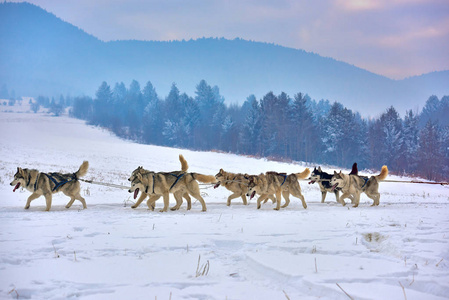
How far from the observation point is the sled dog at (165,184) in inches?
446

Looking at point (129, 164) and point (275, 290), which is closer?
point (275, 290)

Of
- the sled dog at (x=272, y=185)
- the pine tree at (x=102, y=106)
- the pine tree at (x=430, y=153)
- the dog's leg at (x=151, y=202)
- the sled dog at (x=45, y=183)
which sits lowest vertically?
the dog's leg at (x=151, y=202)

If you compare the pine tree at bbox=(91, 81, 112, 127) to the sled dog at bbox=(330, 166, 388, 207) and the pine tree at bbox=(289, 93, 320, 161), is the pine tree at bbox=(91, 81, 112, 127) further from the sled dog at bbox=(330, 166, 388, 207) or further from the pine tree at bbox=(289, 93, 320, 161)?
the sled dog at bbox=(330, 166, 388, 207)

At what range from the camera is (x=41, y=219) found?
9.18 m

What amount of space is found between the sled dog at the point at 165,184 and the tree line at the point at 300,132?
1649 inches

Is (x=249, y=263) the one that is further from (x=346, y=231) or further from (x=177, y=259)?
(x=346, y=231)

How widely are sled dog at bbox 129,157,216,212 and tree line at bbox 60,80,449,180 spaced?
4189 cm

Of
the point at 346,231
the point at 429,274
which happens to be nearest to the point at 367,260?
the point at 429,274

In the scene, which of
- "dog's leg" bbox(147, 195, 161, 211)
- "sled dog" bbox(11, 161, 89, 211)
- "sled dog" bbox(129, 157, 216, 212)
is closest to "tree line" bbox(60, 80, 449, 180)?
"sled dog" bbox(129, 157, 216, 212)

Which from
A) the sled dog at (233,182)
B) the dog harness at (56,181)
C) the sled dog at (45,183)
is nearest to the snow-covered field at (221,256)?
the sled dog at (45,183)

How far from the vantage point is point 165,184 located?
11.6 meters

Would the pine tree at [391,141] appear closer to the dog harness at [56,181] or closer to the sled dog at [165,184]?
the sled dog at [165,184]

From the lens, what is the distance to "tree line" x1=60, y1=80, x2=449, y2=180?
62.2 m

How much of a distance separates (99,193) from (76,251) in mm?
11556
